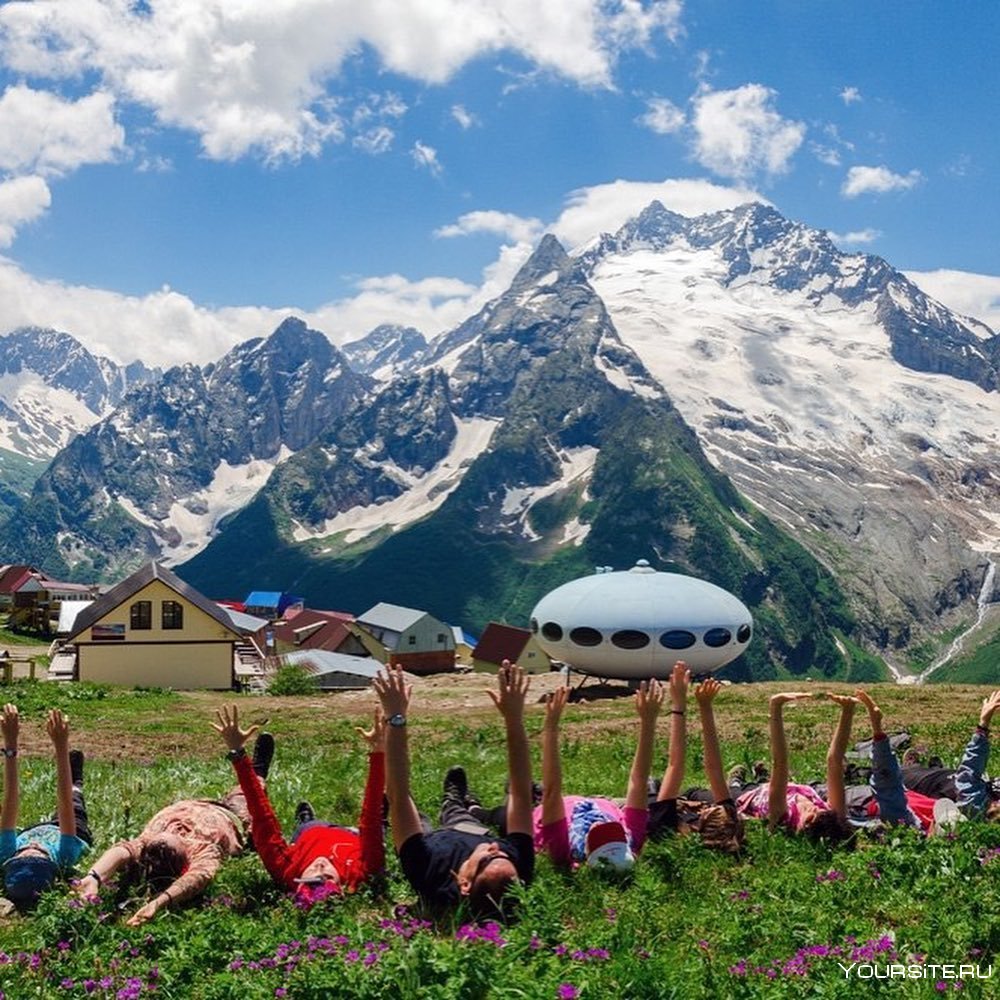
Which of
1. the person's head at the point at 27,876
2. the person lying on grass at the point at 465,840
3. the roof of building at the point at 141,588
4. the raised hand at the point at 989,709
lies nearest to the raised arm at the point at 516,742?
the person lying on grass at the point at 465,840

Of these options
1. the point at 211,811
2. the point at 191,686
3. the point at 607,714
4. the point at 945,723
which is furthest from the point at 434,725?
the point at 191,686

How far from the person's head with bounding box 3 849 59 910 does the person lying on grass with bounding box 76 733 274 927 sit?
0.50 m

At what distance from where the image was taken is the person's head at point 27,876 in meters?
9.49

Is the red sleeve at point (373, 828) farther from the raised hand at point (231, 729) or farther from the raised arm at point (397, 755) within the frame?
the raised hand at point (231, 729)

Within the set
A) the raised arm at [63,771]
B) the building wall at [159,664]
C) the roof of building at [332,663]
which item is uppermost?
the raised arm at [63,771]

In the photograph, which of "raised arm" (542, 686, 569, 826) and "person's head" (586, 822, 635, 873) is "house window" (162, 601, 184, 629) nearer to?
"raised arm" (542, 686, 569, 826)

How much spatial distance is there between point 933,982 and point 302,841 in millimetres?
6142

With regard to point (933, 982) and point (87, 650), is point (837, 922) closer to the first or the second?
point (933, 982)

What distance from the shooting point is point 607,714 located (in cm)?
3209

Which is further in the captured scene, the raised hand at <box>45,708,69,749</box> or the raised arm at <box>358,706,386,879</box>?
the raised hand at <box>45,708,69,749</box>

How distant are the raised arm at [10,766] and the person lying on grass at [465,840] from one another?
4.43 m

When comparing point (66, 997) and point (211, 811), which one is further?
point (211, 811)

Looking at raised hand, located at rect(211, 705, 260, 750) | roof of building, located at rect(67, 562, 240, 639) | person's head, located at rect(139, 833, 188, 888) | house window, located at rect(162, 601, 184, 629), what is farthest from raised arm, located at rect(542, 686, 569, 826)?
house window, located at rect(162, 601, 184, 629)

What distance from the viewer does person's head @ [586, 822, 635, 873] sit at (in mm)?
9422
